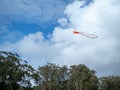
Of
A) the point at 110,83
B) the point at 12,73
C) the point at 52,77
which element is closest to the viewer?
the point at 12,73

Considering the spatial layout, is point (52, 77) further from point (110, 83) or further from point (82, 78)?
point (110, 83)

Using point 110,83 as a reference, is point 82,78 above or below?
below

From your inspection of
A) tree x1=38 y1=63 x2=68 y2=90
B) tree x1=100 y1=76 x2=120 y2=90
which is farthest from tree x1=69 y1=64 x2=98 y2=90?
tree x1=100 y1=76 x2=120 y2=90

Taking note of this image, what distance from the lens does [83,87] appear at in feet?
278

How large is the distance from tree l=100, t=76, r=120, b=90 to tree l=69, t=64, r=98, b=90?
14.9 metres

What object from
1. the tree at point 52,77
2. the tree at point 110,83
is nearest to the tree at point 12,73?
the tree at point 52,77

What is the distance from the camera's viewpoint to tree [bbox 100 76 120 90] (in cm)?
10169

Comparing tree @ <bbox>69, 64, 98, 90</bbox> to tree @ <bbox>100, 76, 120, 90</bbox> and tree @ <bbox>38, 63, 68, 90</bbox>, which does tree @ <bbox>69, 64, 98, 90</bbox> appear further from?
tree @ <bbox>100, 76, 120, 90</bbox>

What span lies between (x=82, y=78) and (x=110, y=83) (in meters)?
24.6

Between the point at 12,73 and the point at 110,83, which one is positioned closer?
the point at 12,73

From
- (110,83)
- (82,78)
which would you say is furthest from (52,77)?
(110,83)

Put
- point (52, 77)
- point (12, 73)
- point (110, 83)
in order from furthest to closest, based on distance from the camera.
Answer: point (110, 83) → point (52, 77) → point (12, 73)

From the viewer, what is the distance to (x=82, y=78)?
278ft

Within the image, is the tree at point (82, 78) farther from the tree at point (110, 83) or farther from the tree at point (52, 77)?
the tree at point (110, 83)
